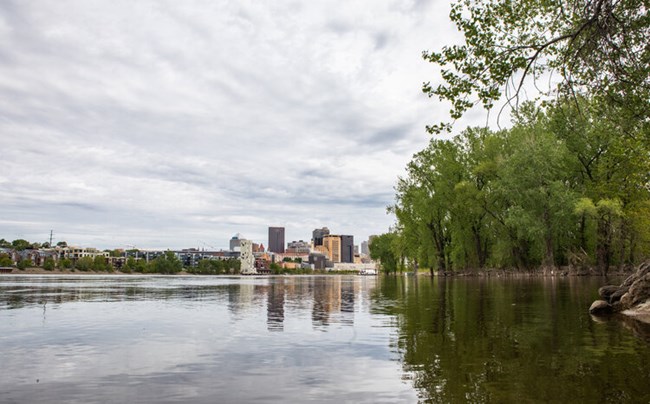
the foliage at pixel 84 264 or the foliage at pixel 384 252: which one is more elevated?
the foliage at pixel 384 252

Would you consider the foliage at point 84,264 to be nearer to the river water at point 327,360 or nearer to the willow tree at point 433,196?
the willow tree at point 433,196

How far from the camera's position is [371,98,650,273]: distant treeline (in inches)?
2141

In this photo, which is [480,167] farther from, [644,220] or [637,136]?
[637,136]

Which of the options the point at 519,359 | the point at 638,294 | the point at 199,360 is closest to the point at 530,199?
the point at 638,294

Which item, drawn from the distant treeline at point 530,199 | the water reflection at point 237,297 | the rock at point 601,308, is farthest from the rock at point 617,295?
the distant treeline at point 530,199

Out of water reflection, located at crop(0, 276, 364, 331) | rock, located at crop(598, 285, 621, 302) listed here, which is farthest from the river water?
rock, located at crop(598, 285, 621, 302)

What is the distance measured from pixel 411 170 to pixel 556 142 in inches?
1067

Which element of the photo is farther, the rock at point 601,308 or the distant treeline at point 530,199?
the distant treeline at point 530,199

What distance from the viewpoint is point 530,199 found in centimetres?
6019

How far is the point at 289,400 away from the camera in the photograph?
709 centimetres

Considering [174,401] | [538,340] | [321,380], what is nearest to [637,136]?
[538,340]

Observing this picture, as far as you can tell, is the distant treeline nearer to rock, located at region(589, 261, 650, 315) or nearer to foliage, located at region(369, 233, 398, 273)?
rock, located at region(589, 261, 650, 315)

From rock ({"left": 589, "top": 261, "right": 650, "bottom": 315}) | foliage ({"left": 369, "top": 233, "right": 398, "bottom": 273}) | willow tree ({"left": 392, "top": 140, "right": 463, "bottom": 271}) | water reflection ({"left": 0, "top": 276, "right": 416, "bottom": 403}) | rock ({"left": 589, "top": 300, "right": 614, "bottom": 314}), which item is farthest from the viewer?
foliage ({"left": 369, "top": 233, "right": 398, "bottom": 273})

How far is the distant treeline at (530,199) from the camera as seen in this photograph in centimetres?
5438
